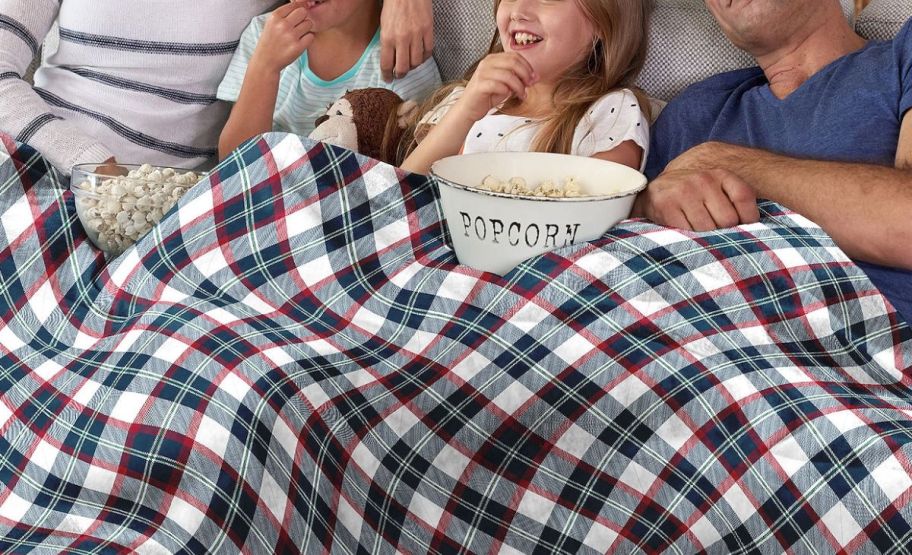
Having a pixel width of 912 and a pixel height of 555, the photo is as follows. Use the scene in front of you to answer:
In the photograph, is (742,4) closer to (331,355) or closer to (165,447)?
(331,355)

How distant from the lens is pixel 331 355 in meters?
0.91

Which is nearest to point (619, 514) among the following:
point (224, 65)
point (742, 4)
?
point (742, 4)

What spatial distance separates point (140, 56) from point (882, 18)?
1.33 m

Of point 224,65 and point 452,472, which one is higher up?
point 224,65

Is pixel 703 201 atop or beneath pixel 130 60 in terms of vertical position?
beneath

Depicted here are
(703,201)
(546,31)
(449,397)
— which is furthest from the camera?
(546,31)

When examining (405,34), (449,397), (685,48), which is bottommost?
(449,397)

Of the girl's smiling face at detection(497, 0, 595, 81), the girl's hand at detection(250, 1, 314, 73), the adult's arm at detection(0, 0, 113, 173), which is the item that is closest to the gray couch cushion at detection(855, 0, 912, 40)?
the girl's smiling face at detection(497, 0, 595, 81)

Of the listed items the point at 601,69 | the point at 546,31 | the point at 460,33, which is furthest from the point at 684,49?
the point at 460,33

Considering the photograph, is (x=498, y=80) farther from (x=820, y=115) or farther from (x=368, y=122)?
(x=820, y=115)

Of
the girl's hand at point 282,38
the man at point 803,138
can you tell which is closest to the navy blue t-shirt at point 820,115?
the man at point 803,138

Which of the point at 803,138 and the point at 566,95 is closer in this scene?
the point at 803,138

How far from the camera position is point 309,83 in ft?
5.63

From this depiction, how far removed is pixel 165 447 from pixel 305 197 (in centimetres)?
34
